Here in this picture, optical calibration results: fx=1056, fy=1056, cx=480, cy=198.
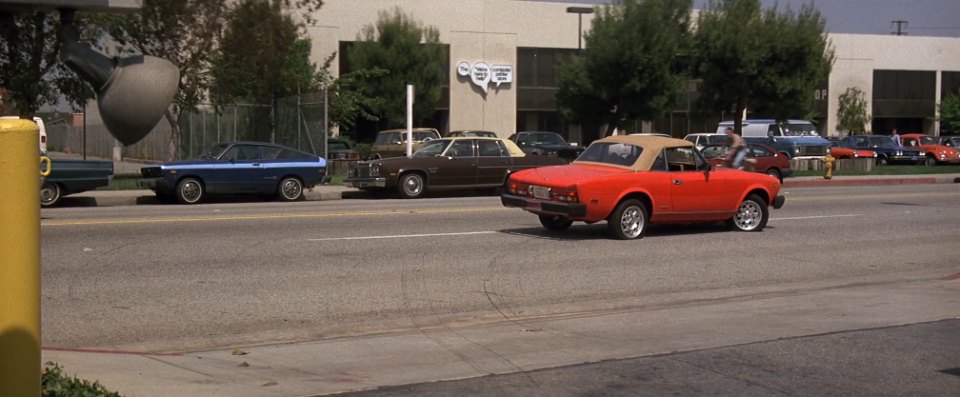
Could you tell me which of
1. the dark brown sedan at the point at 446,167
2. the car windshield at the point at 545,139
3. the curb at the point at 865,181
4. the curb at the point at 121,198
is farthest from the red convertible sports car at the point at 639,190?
the car windshield at the point at 545,139

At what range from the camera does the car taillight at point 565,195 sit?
15.3 meters

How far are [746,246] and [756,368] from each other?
8.19m

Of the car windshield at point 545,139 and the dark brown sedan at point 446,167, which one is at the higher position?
the car windshield at point 545,139

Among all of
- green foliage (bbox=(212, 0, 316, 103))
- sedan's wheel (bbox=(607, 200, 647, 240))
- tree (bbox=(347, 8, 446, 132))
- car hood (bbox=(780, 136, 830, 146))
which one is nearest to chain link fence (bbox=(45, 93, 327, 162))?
green foliage (bbox=(212, 0, 316, 103))

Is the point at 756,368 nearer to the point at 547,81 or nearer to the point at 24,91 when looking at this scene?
the point at 24,91

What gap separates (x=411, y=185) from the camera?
84.3 ft

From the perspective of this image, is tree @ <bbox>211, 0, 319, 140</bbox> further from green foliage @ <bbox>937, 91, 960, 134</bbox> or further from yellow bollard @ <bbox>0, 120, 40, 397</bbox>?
green foliage @ <bbox>937, 91, 960, 134</bbox>

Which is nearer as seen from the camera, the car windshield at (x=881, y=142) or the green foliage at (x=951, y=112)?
the car windshield at (x=881, y=142)

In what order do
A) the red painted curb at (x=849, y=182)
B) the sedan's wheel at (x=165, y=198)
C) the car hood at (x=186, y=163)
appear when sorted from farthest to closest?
the red painted curb at (x=849, y=182)
the sedan's wheel at (x=165, y=198)
the car hood at (x=186, y=163)

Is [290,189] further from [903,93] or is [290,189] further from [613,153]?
[903,93]

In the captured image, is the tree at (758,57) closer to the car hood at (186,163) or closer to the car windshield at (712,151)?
the car windshield at (712,151)

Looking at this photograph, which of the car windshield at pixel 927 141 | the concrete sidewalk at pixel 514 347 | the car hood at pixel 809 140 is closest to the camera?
the concrete sidewalk at pixel 514 347

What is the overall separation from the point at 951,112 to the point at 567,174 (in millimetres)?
54519

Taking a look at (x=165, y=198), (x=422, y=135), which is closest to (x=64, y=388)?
(x=165, y=198)
